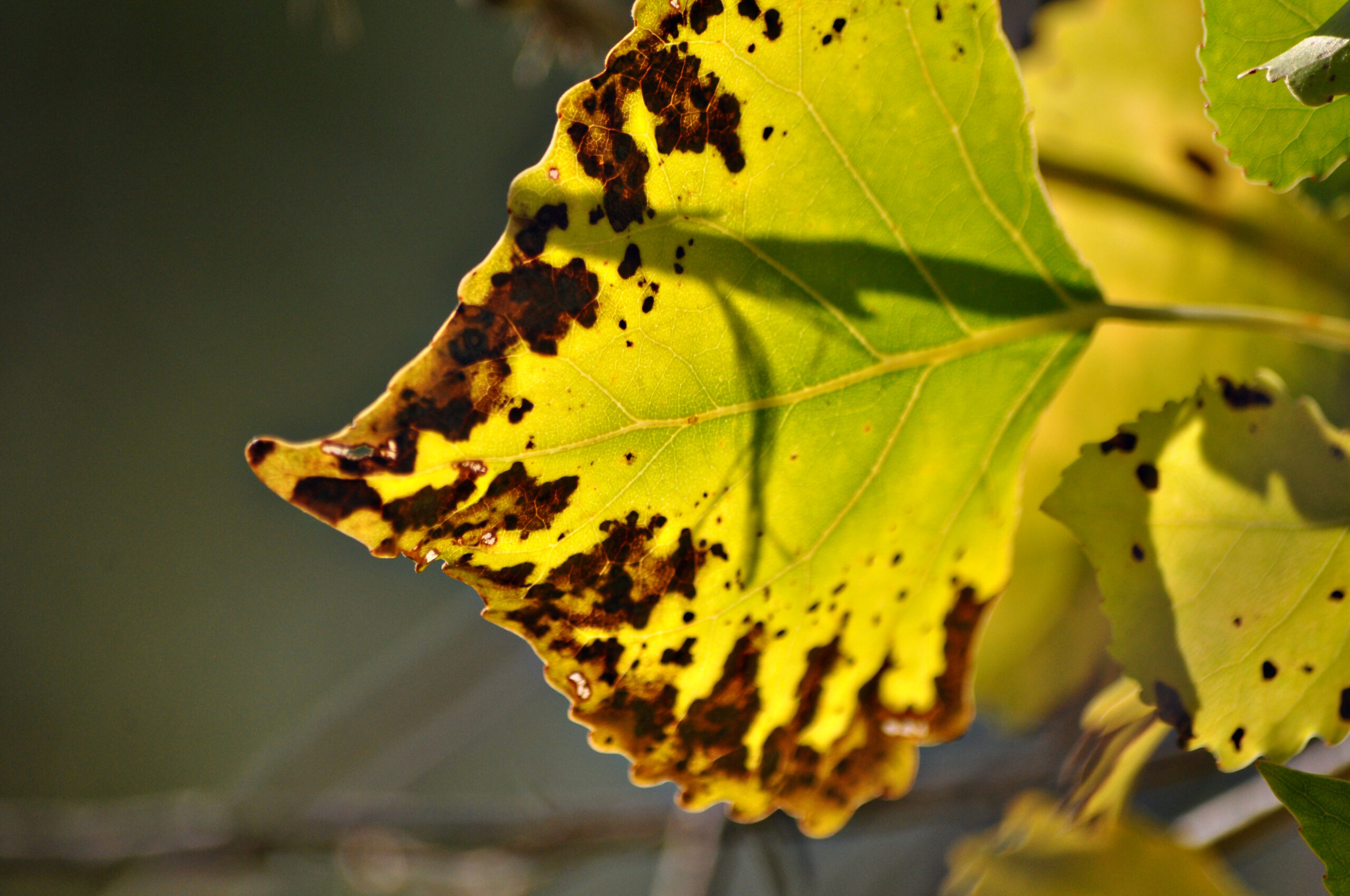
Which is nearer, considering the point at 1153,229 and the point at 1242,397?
the point at 1242,397

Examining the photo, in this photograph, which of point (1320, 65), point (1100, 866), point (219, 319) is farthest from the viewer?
point (219, 319)

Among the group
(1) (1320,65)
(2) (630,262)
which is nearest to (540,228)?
(2) (630,262)

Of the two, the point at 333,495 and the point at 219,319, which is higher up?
the point at 219,319

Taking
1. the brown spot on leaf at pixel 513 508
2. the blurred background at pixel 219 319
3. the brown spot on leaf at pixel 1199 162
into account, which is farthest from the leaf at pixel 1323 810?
the blurred background at pixel 219 319

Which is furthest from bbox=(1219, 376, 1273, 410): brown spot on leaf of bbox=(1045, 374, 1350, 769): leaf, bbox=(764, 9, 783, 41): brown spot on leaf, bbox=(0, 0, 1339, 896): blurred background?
bbox=(0, 0, 1339, 896): blurred background

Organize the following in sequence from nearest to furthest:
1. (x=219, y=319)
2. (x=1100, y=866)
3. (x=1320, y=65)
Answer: (x=1320, y=65), (x=1100, y=866), (x=219, y=319)

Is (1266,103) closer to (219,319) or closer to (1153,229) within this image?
(1153,229)

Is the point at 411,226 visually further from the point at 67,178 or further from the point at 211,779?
the point at 211,779
